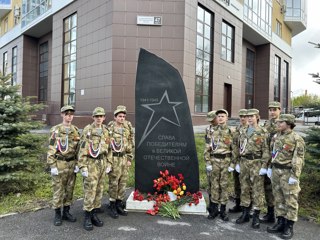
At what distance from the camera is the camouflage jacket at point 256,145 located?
16.9 feet

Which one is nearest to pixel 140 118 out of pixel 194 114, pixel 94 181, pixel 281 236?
pixel 94 181

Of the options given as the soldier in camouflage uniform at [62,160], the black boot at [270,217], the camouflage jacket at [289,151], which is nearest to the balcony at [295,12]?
the camouflage jacket at [289,151]

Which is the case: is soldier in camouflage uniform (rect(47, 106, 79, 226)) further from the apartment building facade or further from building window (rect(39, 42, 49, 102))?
building window (rect(39, 42, 49, 102))

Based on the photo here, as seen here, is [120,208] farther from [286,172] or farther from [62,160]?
[286,172]

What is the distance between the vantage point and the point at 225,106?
23391 millimetres

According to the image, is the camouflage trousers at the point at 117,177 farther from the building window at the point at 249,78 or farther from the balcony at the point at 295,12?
the balcony at the point at 295,12

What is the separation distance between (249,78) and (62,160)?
90.7ft

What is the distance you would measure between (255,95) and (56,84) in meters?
19.8

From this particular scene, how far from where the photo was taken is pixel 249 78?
3003cm

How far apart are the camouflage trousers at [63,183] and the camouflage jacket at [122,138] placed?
84 cm

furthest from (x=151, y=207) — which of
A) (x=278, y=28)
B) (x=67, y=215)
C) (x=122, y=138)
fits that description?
(x=278, y=28)

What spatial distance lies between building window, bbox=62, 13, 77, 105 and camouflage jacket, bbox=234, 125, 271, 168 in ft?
56.0

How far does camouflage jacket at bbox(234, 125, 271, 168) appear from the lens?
5.16 m

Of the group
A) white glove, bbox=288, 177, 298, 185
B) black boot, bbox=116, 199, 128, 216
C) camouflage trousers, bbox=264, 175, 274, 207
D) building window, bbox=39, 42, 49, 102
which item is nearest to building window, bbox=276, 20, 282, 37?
building window, bbox=39, 42, 49, 102
